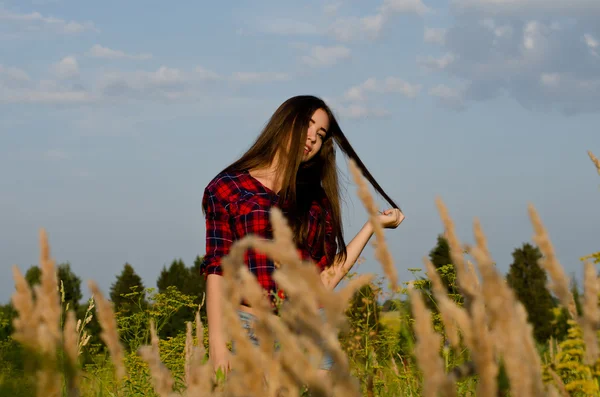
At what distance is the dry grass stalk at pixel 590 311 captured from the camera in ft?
3.13

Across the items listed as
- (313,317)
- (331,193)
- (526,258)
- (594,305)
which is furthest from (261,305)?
(526,258)

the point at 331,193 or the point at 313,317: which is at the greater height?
the point at 331,193

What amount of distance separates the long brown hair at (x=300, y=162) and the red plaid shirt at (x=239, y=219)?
161 mm

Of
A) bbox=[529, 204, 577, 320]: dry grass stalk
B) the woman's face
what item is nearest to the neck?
the woman's face

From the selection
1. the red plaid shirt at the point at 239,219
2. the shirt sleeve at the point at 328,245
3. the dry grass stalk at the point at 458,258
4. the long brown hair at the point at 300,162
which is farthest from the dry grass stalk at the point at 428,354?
the shirt sleeve at the point at 328,245

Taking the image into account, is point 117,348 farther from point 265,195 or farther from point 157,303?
point 157,303

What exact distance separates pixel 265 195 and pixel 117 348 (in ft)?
14.6

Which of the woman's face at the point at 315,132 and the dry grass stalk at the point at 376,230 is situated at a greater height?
the woman's face at the point at 315,132

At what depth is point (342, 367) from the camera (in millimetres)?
831

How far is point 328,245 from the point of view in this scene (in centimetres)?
598

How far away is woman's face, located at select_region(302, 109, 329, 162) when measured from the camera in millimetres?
5840

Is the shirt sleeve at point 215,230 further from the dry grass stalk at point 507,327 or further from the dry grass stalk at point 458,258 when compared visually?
the dry grass stalk at point 507,327

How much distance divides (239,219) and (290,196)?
53cm

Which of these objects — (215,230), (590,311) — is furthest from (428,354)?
(215,230)
